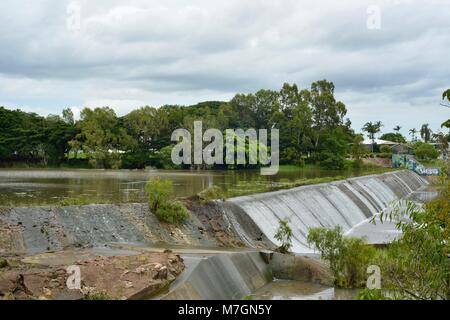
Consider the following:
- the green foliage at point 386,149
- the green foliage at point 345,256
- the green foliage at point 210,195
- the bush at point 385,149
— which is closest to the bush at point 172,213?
the green foliage at point 210,195

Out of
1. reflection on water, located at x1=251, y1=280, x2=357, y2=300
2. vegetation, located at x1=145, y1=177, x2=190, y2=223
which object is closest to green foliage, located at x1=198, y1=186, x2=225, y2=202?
vegetation, located at x1=145, y1=177, x2=190, y2=223

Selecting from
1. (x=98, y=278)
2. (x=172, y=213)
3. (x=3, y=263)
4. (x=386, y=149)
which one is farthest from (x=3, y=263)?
(x=386, y=149)

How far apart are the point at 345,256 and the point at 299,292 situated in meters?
1.64

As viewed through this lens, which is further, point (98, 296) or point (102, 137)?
point (102, 137)

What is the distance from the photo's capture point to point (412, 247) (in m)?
6.41

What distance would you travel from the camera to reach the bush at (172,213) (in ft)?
59.5

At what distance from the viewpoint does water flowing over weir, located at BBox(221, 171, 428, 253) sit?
67.8ft

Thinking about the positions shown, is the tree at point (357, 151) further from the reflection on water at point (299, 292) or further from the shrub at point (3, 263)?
the shrub at point (3, 263)

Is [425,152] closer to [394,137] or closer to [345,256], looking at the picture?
[394,137]

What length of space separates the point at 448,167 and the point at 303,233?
16.3 metres

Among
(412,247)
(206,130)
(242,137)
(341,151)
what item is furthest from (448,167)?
(341,151)

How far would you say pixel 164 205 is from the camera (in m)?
18.3

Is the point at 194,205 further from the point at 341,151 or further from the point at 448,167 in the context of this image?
the point at 341,151
